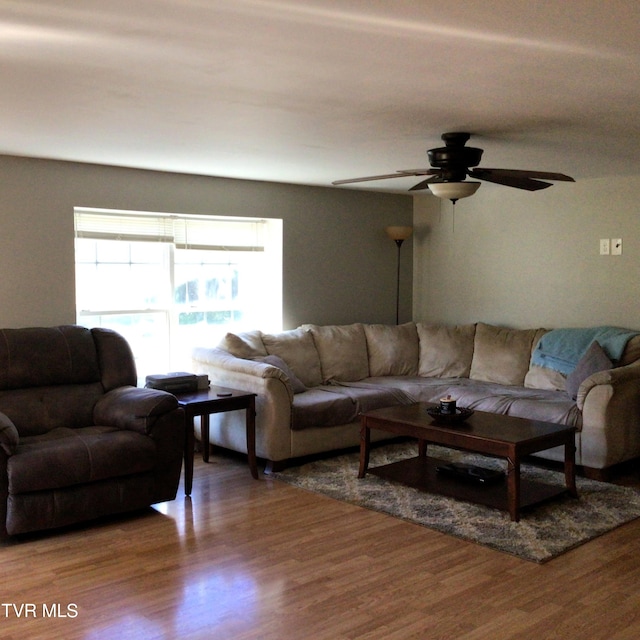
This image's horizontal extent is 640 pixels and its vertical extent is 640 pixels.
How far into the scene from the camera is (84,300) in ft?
17.7

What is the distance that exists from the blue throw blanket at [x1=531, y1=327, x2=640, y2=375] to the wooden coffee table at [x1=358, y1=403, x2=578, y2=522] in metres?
1.19

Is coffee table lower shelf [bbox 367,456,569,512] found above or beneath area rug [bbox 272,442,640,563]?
above

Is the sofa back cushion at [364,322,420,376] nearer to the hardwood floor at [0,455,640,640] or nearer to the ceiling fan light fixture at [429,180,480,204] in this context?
the hardwood floor at [0,455,640,640]

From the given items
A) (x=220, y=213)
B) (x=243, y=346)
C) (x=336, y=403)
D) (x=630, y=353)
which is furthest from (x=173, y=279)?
(x=630, y=353)

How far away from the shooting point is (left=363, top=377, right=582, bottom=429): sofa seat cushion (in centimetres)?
495

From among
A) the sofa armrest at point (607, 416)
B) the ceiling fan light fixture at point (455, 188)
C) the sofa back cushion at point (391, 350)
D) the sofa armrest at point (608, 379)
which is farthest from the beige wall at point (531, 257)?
the ceiling fan light fixture at point (455, 188)

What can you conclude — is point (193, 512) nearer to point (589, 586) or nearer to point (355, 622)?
point (355, 622)

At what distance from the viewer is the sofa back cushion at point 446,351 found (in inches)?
249

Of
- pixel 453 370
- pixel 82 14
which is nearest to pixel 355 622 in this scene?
pixel 82 14

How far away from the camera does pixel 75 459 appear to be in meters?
3.78

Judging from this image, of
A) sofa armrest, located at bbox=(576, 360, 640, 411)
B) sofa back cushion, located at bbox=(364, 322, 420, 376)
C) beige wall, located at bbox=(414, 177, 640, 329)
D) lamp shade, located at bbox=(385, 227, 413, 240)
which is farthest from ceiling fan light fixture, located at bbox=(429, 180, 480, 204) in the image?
lamp shade, located at bbox=(385, 227, 413, 240)

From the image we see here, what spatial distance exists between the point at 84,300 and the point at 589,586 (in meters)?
3.84

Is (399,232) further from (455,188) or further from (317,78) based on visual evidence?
(317,78)

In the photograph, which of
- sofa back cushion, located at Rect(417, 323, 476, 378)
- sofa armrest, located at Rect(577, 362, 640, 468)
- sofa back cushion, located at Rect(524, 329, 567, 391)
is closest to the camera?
sofa armrest, located at Rect(577, 362, 640, 468)
